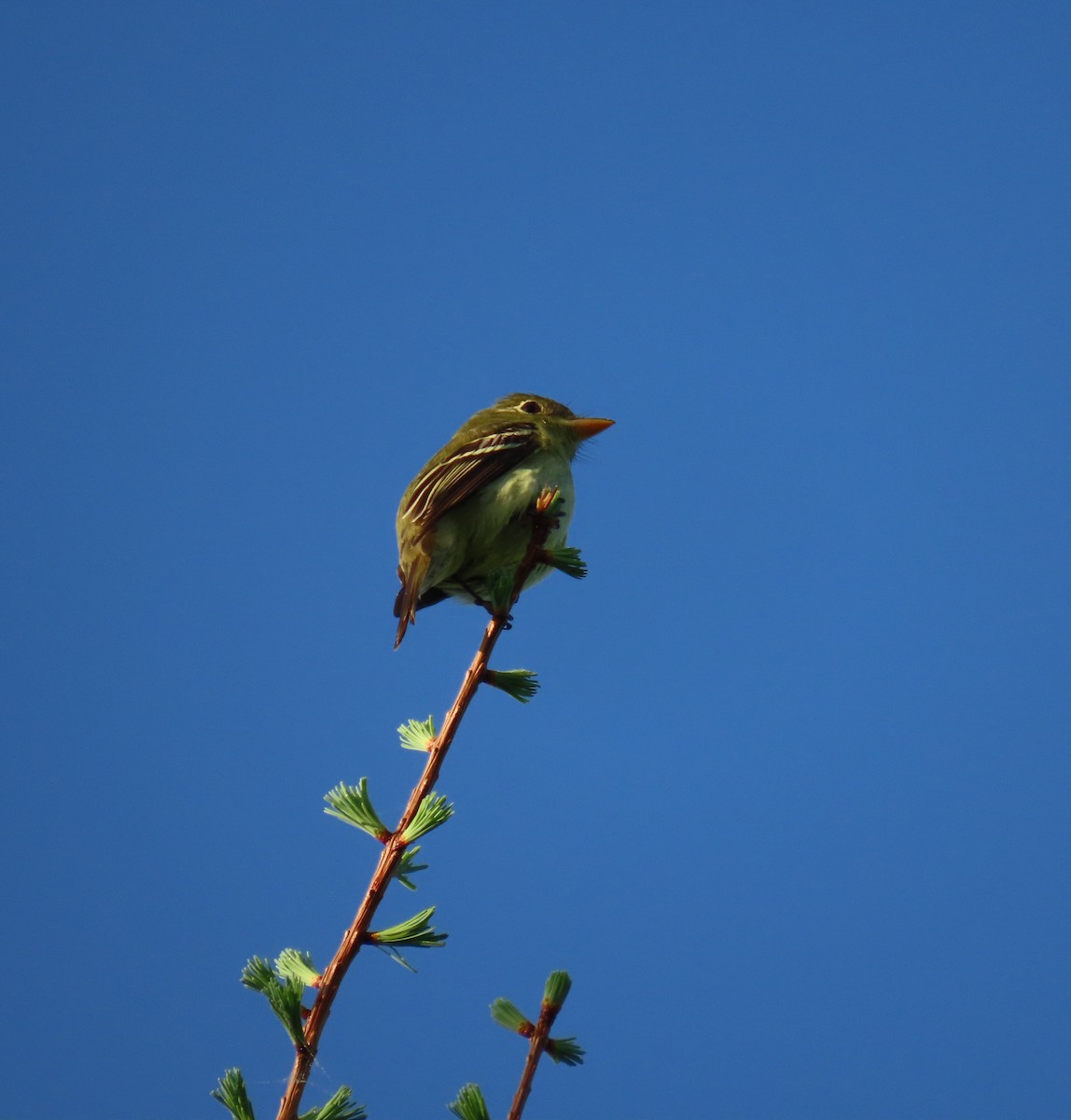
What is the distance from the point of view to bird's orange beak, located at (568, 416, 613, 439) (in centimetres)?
764

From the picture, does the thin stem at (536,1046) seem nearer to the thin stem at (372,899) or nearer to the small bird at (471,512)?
the thin stem at (372,899)

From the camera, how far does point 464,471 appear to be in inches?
256

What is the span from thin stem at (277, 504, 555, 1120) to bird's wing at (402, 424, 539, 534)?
3.16 m

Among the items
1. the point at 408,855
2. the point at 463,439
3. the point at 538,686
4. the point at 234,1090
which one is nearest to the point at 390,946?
the point at 408,855

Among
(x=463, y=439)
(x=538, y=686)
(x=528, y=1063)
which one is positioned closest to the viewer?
(x=528, y=1063)

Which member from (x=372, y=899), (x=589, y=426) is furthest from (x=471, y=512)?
(x=372, y=899)

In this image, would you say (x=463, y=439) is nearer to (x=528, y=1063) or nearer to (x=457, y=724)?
(x=457, y=724)

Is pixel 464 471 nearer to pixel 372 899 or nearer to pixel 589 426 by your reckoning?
pixel 589 426

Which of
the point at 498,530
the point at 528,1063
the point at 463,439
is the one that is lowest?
the point at 528,1063

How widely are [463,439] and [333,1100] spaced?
5.19 m

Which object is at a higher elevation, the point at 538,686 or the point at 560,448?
the point at 560,448

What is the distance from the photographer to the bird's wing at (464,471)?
6344mm

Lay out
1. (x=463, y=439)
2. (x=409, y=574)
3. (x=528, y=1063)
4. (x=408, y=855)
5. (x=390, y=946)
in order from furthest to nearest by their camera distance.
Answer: (x=463, y=439) → (x=409, y=574) → (x=408, y=855) → (x=390, y=946) → (x=528, y=1063)

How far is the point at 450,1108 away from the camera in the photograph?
230cm
